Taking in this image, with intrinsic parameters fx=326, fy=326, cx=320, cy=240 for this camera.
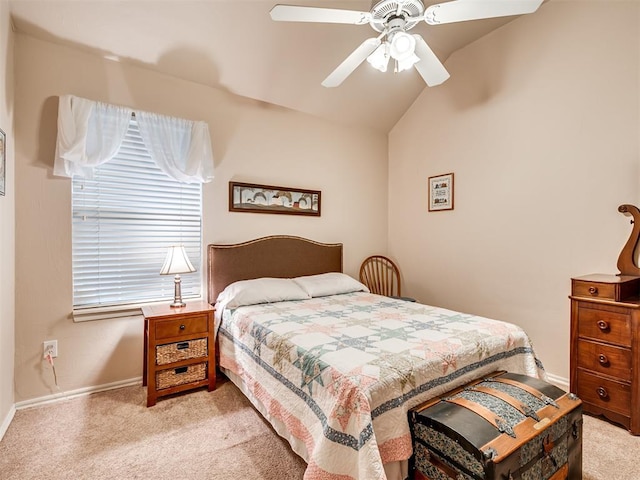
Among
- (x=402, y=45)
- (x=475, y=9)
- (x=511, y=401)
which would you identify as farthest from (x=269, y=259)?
(x=475, y=9)

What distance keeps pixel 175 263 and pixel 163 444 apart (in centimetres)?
119

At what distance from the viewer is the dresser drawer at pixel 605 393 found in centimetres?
202

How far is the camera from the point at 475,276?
327cm

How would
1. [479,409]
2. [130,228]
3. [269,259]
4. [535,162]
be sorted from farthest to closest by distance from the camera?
[269,259]
[535,162]
[130,228]
[479,409]

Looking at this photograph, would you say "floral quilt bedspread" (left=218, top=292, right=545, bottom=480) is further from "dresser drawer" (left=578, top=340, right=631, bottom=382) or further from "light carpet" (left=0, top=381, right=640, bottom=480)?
"dresser drawer" (left=578, top=340, right=631, bottom=382)

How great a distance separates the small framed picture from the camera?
11.4 feet

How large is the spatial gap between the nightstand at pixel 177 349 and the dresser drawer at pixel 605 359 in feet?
8.64

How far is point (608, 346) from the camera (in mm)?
2094

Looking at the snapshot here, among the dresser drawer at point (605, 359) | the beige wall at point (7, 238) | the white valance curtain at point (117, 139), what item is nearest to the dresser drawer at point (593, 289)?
the dresser drawer at point (605, 359)

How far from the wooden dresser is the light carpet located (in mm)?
153

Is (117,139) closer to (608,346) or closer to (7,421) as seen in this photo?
(7,421)

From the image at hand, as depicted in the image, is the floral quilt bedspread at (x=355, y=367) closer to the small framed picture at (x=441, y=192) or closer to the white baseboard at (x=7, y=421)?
the white baseboard at (x=7, y=421)

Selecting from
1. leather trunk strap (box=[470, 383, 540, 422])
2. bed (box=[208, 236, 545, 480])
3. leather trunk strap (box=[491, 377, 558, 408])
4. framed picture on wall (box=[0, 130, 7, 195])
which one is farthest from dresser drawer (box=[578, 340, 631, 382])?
framed picture on wall (box=[0, 130, 7, 195])

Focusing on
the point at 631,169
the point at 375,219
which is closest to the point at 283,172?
the point at 375,219
